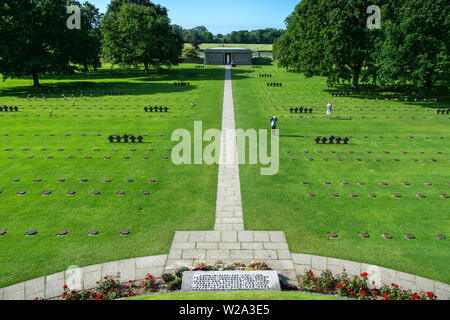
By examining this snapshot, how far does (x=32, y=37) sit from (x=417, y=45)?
5227cm

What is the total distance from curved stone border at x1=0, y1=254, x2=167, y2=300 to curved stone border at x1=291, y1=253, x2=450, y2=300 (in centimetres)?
459

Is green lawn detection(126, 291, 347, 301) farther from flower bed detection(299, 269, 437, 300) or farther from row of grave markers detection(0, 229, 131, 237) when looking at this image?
row of grave markers detection(0, 229, 131, 237)

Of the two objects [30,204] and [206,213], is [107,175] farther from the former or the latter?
[206,213]

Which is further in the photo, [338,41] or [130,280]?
[338,41]

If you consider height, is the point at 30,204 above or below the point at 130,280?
above

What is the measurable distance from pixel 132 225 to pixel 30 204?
5.19m

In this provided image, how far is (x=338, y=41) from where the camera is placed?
39594 millimetres

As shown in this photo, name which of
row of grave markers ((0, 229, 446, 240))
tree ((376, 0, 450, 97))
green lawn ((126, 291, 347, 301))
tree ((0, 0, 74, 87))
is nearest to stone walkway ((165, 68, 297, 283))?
green lawn ((126, 291, 347, 301))

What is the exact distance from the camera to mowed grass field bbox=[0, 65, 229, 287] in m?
10.0

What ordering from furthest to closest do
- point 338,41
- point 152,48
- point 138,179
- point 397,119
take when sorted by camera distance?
1. point 152,48
2. point 338,41
3. point 397,119
4. point 138,179

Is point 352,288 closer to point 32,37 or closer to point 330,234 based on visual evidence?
point 330,234
